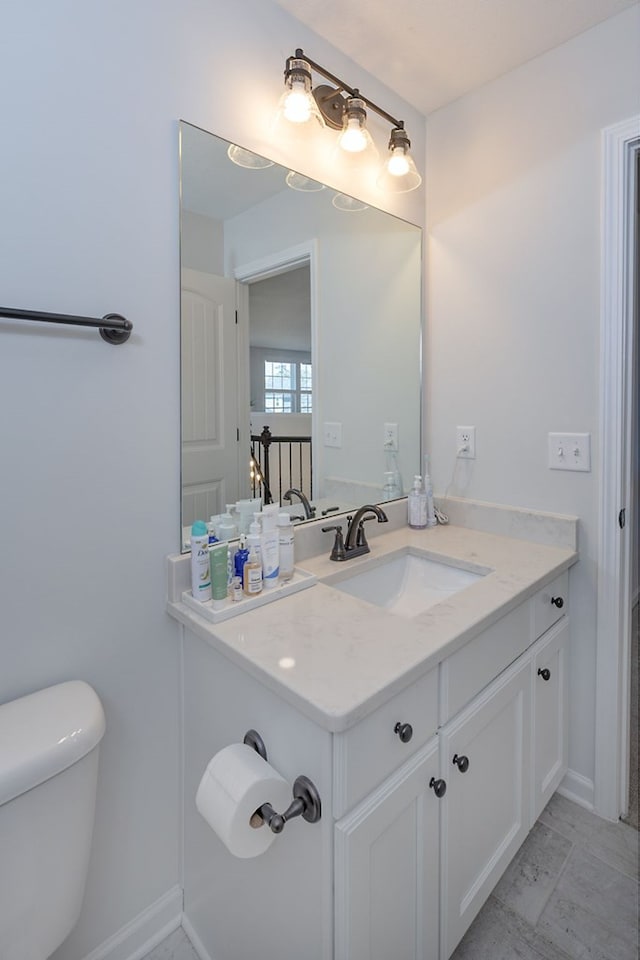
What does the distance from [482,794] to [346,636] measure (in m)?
0.57

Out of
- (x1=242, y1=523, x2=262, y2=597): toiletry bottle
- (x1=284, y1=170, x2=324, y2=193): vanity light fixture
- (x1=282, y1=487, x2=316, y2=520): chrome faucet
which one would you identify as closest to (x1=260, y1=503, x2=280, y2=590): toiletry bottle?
(x1=242, y1=523, x2=262, y2=597): toiletry bottle

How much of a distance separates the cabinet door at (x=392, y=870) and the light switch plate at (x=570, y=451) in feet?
3.26

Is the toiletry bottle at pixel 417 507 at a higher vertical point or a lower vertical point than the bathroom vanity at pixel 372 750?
higher

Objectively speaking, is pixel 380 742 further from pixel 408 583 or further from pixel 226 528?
pixel 408 583

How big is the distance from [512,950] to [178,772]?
3.02 ft

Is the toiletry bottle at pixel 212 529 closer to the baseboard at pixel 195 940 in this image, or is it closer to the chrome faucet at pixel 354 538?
the chrome faucet at pixel 354 538

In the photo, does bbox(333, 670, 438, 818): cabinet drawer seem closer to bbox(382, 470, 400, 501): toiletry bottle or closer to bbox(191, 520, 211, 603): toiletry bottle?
bbox(191, 520, 211, 603): toiletry bottle

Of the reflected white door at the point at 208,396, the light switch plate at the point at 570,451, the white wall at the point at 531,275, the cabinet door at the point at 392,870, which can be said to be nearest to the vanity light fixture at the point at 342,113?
the white wall at the point at 531,275

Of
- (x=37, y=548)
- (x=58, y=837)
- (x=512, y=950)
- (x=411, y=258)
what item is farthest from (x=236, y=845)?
(x=411, y=258)

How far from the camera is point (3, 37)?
2.88 ft

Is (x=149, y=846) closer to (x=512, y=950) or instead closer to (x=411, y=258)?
(x=512, y=950)

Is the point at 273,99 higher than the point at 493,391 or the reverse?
higher

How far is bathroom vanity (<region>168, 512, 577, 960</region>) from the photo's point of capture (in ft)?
2.63

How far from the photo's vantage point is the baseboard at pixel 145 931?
1.12 m
